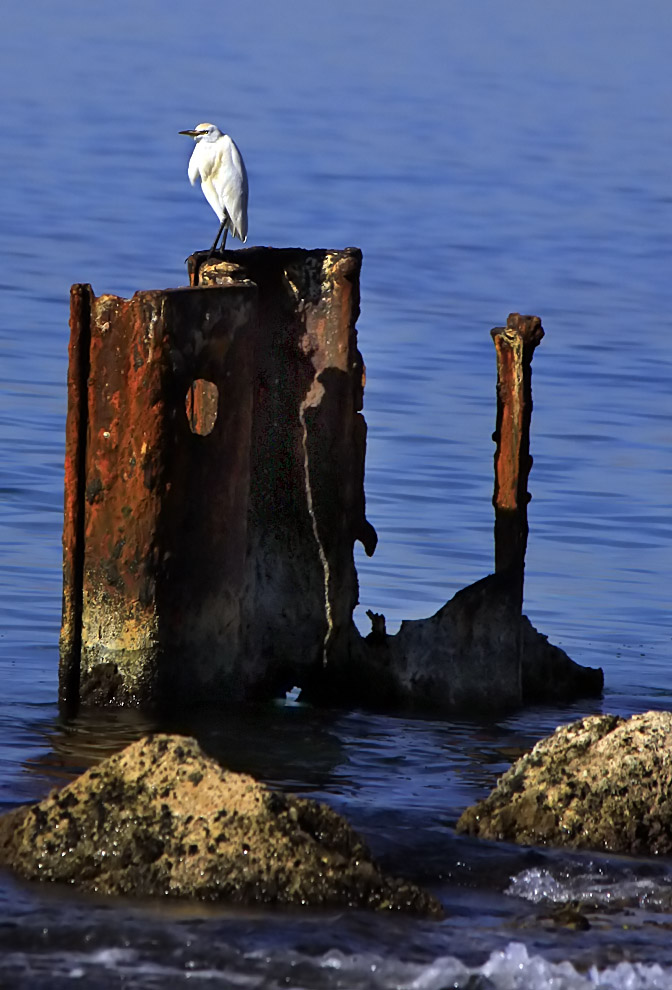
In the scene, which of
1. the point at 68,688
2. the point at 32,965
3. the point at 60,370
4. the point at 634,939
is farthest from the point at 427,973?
the point at 60,370

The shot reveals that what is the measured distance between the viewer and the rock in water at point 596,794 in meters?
7.18

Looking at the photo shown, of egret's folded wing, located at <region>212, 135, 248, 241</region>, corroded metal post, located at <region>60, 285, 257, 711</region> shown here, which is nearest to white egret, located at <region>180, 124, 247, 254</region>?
egret's folded wing, located at <region>212, 135, 248, 241</region>

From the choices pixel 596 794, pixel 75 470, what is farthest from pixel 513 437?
pixel 596 794

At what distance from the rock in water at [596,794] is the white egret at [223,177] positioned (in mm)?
5217

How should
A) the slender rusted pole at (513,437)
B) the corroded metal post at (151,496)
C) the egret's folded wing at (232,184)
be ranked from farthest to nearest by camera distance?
1. the egret's folded wing at (232,184)
2. the slender rusted pole at (513,437)
3. the corroded metal post at (151,496)

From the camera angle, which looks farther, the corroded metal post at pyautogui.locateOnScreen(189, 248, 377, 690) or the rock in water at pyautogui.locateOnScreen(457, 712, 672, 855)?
the corroded metal post at pyautogui.locateOnScreen(189, 248, 377, 690)

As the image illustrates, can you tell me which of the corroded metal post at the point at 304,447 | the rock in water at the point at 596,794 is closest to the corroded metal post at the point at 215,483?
the corroded metal post at the point at 304,447

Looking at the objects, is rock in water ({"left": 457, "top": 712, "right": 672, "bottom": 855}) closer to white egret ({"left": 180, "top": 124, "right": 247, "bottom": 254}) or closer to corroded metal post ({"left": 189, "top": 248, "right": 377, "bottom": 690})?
corroded metal post ({"left": 189, "top": 248, "right": 377, "bottom": 690})

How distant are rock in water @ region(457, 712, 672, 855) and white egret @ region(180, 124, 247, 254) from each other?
17.1ft

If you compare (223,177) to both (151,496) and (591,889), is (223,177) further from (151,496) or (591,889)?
(591,889)

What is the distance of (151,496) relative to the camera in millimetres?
8602

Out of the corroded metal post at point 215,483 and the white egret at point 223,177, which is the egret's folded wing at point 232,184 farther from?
the corroded metal post at point 215,483

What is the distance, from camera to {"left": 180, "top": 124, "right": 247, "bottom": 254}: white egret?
12.0 meters

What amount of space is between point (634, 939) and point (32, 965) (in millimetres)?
1778
